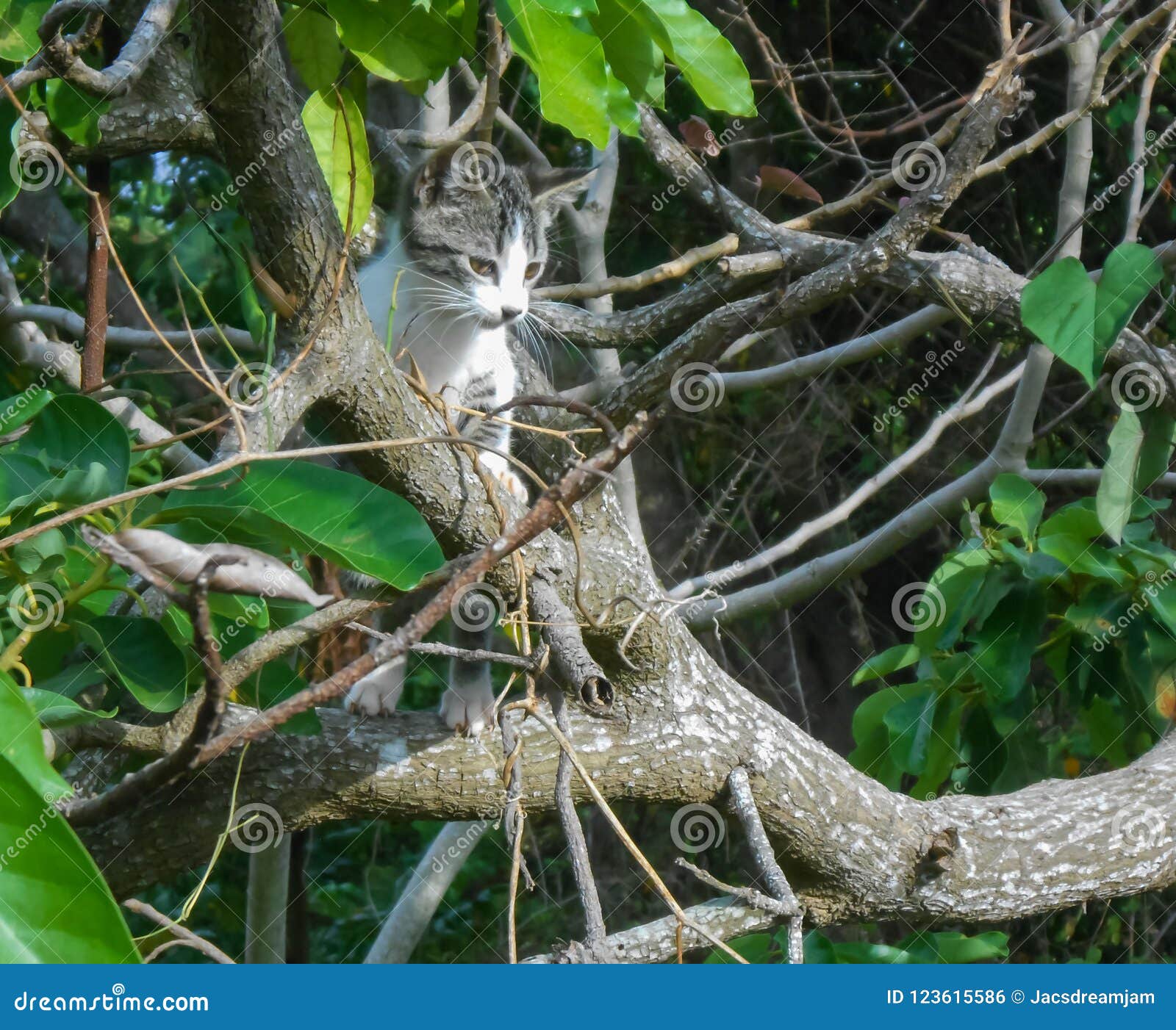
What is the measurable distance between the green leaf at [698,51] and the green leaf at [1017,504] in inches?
39.6

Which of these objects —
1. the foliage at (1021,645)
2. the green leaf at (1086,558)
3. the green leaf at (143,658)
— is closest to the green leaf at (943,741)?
the foliage at (1021,645)

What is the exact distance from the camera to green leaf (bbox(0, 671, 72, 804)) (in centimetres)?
57

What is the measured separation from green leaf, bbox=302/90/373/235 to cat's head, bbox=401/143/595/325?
0.85m

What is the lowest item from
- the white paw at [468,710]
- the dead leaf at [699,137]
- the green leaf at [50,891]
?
the white paw at [468,710]

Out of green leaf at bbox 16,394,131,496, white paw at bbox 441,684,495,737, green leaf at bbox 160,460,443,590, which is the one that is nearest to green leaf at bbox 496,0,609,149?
green leaf at bbox 160,460,443,590

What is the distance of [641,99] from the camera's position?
2.84 feet

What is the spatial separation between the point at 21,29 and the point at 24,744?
747 millimetres

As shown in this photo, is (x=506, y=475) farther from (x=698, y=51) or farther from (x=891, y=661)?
(x=698, y=51)

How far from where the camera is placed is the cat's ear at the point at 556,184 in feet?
7.11

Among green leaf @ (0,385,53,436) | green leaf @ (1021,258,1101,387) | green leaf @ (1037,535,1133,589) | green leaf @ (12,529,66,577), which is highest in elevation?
green leaf @ (1021,258,1101,387)

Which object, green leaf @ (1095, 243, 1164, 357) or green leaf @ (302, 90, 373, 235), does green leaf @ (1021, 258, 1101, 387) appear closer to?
green leaf @ (1095, 243, 1164, 357)

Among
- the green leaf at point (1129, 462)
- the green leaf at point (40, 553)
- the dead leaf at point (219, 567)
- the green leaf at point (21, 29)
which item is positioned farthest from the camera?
the green leaf at point (1129, 462)

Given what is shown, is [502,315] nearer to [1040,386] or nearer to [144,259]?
[1040,386]

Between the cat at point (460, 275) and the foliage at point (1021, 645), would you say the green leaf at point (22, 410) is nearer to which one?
the cat at point (460, 275)
